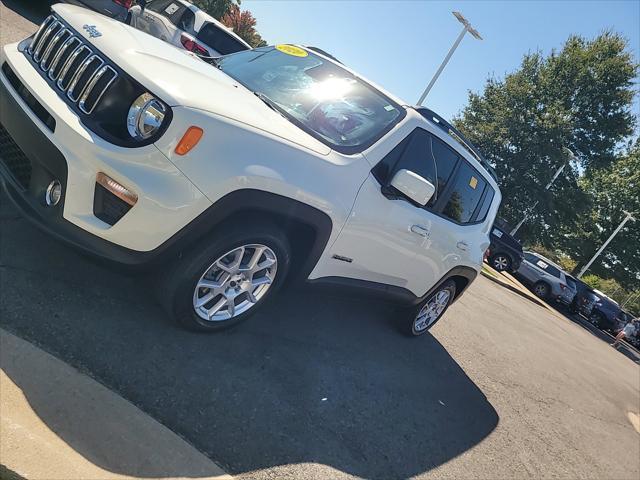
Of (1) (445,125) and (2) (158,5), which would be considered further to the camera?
(2) (158,5)

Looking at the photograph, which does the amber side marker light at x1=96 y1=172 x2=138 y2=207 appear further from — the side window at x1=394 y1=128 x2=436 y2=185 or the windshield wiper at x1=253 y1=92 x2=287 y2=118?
the side window at x1=394 y1=128 x2=436 y2=185

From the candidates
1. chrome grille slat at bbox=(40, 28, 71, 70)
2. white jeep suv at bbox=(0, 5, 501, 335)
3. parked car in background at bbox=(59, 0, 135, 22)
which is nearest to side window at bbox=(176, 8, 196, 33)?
parked car in background at bbox=(59, 0, 135, 22)

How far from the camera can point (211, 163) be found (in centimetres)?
252

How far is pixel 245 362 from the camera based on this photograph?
3.26 m

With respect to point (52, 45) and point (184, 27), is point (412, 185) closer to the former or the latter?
point (52, 45)

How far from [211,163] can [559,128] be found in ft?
96.9

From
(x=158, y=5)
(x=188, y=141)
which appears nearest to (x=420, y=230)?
(x=188, y=141)

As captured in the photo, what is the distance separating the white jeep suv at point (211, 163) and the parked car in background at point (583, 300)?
19501 mm

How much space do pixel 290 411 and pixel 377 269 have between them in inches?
53.7

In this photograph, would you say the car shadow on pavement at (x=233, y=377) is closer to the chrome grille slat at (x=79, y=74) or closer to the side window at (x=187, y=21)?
the chrome grille slat at (x=79, y=74)

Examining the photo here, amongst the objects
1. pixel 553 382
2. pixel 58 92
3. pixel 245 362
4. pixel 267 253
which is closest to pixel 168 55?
pixel 58 92

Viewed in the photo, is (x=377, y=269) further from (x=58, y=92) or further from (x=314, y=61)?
(x=58, y=92)

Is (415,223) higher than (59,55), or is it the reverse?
(415,223)

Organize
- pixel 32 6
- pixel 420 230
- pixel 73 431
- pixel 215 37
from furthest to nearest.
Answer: pixel 215 37
pixel 32 6
pixel 420 230
pixel 73 431
